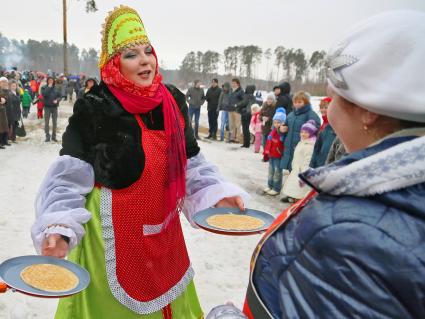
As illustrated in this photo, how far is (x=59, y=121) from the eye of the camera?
14.9m

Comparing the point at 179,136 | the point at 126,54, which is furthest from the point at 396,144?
the point at 126,54

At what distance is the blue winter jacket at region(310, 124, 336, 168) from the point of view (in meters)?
4.72

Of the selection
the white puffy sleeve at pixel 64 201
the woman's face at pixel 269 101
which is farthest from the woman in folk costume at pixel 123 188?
the woman's face at pixel 269 101

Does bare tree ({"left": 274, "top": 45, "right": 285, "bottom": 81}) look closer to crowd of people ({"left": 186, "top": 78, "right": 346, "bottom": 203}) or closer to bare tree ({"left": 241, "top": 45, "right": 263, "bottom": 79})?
bare tree ({"left": 241, "top": 45, "right": 263, "bottom": 79})

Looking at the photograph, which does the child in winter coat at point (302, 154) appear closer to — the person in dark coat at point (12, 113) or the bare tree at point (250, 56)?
the person in dark coat at point (12, 113)

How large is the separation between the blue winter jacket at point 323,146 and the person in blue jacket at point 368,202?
3932mm

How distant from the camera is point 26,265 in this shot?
5.00 ft

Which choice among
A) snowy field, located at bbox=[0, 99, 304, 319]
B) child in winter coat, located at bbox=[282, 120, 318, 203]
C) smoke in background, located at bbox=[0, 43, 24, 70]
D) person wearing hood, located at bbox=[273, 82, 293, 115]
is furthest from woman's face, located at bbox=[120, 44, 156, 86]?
smoke in background, located at bbox=[0, 43, 24, 70]

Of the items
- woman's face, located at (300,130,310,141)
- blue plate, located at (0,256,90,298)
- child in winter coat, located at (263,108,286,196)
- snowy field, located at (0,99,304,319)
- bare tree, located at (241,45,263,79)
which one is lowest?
snowy field, located at (0,99,304,319)

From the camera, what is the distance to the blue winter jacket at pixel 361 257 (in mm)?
719

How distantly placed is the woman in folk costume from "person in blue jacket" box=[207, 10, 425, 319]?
1063mm

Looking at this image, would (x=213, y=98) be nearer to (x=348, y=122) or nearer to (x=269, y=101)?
(x=269, y=101)

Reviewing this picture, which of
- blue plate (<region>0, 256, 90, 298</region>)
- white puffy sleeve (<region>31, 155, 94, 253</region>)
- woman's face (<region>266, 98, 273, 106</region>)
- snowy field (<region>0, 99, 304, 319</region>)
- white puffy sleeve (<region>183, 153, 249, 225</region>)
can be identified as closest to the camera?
blue plate (<region>0, 256, 90, 298</region>)

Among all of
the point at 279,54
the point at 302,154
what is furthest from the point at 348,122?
the point at 279,54
